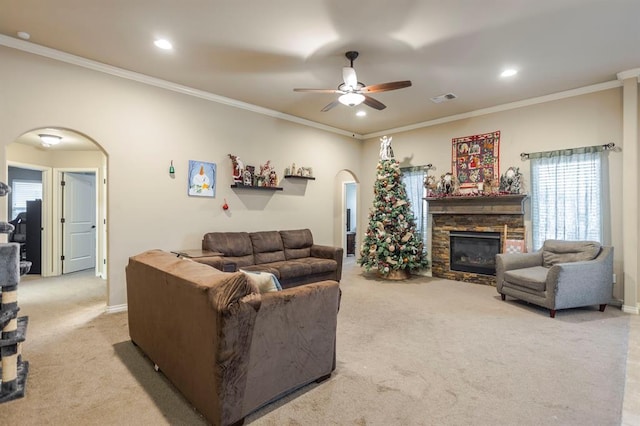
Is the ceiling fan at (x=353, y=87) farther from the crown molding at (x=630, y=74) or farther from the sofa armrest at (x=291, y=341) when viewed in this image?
the crown molding at (x=630, y=74)

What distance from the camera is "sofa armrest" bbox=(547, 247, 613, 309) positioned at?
373 cm

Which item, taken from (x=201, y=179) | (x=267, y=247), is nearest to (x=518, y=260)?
(x=267, y=247)

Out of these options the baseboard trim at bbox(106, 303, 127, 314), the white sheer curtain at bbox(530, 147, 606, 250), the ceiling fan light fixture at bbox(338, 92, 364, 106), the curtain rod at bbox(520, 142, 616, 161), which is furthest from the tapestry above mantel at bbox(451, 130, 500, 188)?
the baseboard trim at bbox(106, 303, 127, 314)

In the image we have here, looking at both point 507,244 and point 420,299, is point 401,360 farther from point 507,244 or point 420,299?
point 507,244

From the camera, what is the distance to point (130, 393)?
7.27 ft

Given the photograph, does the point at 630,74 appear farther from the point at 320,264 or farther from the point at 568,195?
the point at 320,264

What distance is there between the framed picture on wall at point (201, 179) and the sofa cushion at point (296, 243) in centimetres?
141

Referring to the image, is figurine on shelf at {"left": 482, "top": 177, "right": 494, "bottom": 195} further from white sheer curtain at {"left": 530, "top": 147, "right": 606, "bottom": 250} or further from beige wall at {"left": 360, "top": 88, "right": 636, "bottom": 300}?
white sheer curtain at {"left": 530, "top": 147, "right": 606, "bottom": 250}

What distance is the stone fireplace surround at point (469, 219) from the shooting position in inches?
205

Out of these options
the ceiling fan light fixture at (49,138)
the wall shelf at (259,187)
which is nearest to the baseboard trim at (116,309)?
the wall shelf at (259,187)

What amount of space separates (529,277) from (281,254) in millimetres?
3461

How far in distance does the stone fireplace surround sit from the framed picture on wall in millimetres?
3834

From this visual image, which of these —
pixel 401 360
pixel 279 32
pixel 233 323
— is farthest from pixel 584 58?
pixel 233 323

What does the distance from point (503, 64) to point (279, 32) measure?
2659 mm
